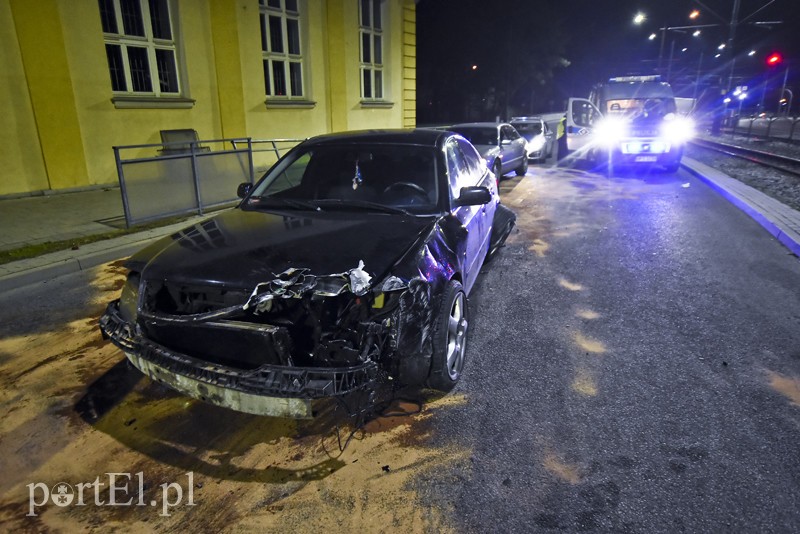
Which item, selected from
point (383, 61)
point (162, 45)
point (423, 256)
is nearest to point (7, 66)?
point (162, 45)

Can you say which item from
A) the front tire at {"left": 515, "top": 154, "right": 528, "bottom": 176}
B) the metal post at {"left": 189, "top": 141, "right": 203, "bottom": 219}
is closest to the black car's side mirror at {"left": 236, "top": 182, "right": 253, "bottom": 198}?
the metal post at {"left": 189, "top": 141, "right": 203, "bottom": 219}

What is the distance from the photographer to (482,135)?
40.4 ft

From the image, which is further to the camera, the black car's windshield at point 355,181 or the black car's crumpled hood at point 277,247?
the black car's windshield at point 355,181

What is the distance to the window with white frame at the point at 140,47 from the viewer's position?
399 inches

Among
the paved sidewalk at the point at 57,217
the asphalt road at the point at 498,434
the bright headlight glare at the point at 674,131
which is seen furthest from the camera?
the bright headlight glare at the point at 674,131

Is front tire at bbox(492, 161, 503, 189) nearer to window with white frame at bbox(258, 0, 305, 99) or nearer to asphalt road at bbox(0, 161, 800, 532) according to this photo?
window with white frame at bbox(258, 0, 305, 99)

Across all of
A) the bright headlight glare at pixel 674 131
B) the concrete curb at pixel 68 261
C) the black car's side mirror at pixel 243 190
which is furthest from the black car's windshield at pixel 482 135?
the black car's side mirror at pixel 243 190

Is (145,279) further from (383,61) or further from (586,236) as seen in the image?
(383,61)

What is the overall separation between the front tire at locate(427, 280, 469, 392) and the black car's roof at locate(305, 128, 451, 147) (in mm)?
1421

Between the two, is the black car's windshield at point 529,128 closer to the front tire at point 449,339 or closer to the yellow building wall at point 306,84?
the yellow building wall at point 306,84

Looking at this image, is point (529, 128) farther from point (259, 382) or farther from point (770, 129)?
point (770, 129)

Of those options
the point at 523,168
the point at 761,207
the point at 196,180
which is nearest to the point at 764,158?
the point at 523,168

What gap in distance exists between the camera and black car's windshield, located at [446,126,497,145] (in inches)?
477

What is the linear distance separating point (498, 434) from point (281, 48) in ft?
45.0
